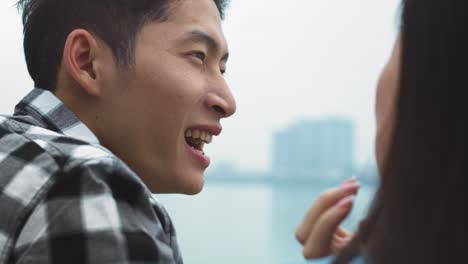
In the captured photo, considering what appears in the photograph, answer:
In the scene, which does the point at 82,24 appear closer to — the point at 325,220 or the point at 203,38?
the point at 203,38

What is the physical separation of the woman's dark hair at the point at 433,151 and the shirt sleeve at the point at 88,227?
23 cm

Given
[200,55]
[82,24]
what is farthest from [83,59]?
[200,55]

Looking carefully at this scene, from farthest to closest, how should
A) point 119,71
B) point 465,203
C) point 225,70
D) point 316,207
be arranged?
point 225,70 → point 119,71 → point 316,207 → point 465,203

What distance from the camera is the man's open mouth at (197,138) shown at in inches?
36.7

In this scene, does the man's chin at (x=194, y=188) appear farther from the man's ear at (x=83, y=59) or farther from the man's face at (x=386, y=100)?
the man's face at (x=386, y=100)

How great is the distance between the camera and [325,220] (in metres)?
0.58

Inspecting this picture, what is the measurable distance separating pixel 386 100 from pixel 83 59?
0.47 metres

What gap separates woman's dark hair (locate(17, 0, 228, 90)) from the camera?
888mm

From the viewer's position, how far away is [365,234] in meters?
0.52

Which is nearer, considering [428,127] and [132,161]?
[428,127]

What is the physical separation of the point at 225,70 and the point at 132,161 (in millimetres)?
231

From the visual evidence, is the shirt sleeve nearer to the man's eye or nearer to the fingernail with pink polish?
the fingernail with pink polish

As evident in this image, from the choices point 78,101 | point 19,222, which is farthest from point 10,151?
point 78,101

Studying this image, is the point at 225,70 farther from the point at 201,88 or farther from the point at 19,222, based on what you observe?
the point at 19,222
